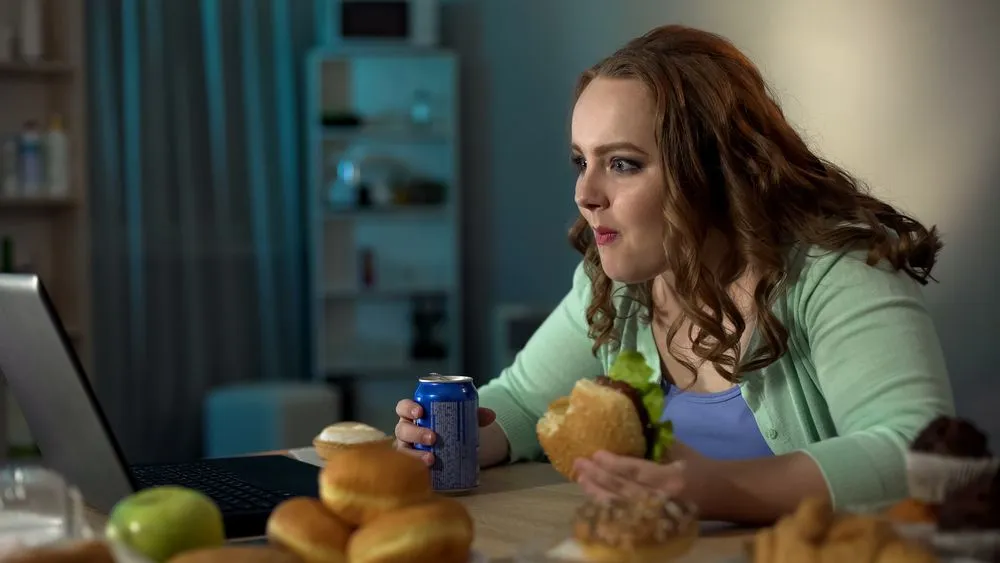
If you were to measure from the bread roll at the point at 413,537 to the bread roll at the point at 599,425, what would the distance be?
7.1 inches

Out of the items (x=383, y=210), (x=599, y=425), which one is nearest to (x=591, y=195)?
(x=599, y=425)

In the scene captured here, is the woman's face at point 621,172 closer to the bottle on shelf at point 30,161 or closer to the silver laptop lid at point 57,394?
the silver laptop lid at point 57,394

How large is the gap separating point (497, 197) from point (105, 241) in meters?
1.60

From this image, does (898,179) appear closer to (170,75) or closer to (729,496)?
(729,496)

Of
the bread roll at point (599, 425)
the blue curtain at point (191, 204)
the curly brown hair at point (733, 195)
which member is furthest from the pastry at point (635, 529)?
the blue curtain at point (191, 204)

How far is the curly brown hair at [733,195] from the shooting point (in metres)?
1.64

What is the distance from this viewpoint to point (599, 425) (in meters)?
1.11

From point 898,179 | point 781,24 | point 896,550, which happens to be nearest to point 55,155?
point 781,24

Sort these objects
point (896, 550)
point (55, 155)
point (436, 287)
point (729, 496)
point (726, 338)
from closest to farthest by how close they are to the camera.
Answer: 1. point (896, 550)
2. point (729, 496)
3. point (726, 338)
4. point (55, 155)
5. point (436, 287)

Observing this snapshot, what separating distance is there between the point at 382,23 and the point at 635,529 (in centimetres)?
430

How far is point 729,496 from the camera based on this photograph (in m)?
1.22

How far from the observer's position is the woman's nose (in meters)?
1.64

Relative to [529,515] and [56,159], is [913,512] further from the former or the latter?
[56,159]

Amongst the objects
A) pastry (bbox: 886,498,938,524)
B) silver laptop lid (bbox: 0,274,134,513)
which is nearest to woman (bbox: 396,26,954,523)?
silver laptop lid (bbox: 0,274,134,513)
